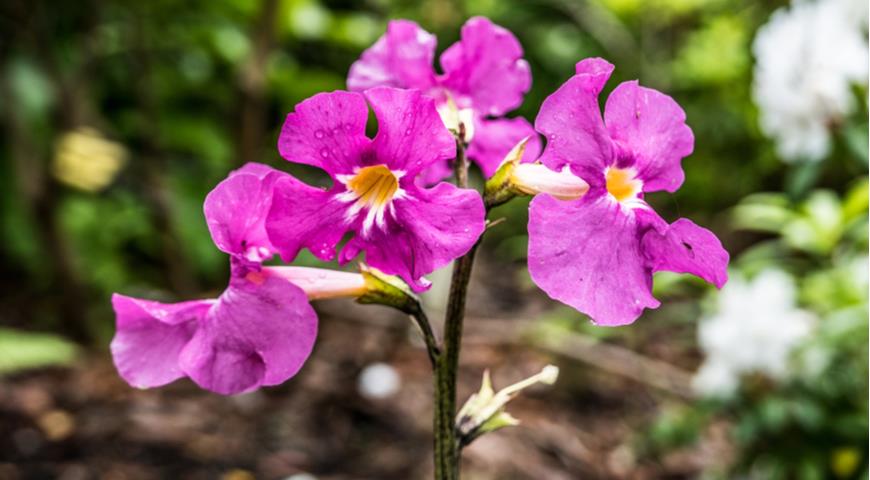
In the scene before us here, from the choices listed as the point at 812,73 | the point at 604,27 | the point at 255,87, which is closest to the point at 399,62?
the point at 812,73

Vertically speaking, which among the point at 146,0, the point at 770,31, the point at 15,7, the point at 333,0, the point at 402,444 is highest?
the point at 333,0

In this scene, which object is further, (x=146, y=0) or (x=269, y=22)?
(x=146, y=0)

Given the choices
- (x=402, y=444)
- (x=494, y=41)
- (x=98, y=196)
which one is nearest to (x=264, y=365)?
(x=494, y=41)

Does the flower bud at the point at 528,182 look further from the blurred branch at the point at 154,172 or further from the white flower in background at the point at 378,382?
the blurred branch at the point at 154,172

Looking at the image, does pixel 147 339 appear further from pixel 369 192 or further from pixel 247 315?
pixel 369 192

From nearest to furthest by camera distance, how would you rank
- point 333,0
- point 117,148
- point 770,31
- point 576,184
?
point 576,184 → point 770,31 → point 117,148 → point 333,0

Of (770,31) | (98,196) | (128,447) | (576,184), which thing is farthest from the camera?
(98,196)

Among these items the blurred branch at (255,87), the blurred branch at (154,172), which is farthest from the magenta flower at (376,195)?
the blurred branch at (154,172)

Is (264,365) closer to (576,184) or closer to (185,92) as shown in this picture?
(576,184)

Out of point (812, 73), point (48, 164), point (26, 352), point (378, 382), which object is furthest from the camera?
point (48, 164)
